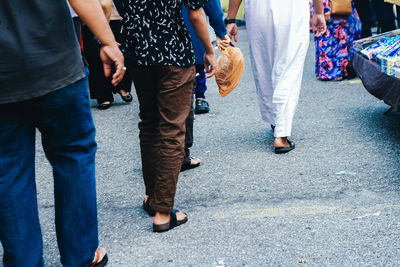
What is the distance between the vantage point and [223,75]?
12.1 ft

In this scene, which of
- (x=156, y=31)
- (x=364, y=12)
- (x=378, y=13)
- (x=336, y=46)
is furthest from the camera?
(x=378, y=13)

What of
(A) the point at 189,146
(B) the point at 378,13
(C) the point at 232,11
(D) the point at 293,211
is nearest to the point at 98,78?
(C) the point at 232,11

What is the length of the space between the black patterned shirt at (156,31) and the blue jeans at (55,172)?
0.57m

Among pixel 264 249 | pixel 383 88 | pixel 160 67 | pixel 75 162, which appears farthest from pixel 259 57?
pixel 75 162

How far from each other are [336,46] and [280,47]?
2877 millimetres

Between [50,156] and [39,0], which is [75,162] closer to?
[50,156]

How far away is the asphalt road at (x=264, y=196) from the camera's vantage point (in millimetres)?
2619

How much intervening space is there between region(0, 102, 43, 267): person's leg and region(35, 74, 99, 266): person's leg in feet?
0.27

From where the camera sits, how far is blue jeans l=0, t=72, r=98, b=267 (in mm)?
2057

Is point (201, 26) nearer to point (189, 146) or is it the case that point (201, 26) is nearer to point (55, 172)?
point (55, 172)

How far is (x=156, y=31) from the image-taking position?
267 centimetres

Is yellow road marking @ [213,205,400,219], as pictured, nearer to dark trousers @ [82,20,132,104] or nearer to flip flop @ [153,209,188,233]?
flip flop @ [153,209,188,233]

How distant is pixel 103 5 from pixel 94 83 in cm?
382

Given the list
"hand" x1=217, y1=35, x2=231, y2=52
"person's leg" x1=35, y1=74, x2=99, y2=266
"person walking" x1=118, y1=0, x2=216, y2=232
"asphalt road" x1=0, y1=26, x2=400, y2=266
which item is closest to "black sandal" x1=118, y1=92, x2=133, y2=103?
"asphalt road" x1=0, y1=26, x2=400, y2=266
